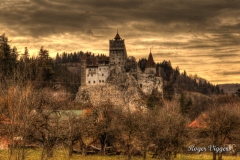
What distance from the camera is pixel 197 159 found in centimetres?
3497

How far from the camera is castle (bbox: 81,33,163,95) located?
109m

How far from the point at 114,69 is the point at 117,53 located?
553cm

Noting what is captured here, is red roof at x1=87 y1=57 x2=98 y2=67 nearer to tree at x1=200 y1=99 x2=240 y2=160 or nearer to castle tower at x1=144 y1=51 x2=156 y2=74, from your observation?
castle tower at x1=144 y1=51 x2=156 y2=74

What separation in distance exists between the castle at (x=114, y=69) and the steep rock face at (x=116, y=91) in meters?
1.68

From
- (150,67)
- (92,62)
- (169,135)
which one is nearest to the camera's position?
(169,135)

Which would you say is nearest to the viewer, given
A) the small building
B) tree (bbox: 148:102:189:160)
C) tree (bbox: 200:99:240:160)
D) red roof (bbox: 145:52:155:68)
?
tree (bbox: 148:102:189:160)

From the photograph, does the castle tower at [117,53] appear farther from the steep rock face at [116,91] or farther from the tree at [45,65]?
the tree at [45,65]

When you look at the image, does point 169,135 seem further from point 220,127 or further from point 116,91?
point 116,91

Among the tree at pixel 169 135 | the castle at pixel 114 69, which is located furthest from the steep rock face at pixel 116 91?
the tree at pixel 169 135

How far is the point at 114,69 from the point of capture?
110 meters

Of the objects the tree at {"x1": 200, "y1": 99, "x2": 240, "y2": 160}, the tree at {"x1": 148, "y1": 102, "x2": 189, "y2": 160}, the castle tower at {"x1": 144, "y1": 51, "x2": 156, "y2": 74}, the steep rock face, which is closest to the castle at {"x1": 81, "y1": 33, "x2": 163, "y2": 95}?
the steep rock face

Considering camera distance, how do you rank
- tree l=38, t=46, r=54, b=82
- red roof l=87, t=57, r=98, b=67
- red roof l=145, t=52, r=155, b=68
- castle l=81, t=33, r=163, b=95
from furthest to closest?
red roof l=145, t=52, r=155, b=68
red roof l=87, t=57, r=98, b=67
castle l=81, t=33, r=163, b=95
tree l=38, t=46, r=54, b=82

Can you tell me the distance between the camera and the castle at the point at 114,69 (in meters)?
109

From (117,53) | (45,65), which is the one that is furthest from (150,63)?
(45,65)
